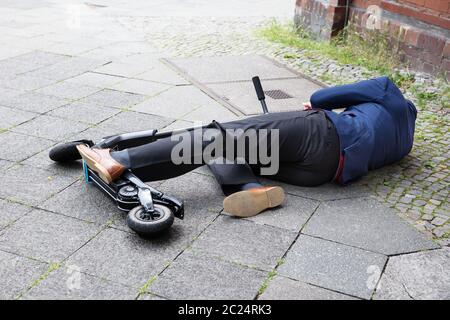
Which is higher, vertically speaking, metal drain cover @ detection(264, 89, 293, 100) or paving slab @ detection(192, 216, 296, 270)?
paving slab @ detection(192, 216, 296, 270)

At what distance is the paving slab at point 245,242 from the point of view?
10.3ft

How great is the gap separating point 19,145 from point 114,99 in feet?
4.54

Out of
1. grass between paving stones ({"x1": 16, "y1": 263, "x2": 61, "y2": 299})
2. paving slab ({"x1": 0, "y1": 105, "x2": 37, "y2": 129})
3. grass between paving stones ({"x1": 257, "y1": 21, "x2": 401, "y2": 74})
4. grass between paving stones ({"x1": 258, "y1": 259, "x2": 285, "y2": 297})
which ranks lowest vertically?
grass between paving stones ({"x1": 257, "y1": 21, "x2": 401, "y2": 74})

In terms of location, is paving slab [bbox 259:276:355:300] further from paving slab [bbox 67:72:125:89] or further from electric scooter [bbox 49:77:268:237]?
paving slab [bbox 67:72:125:89]

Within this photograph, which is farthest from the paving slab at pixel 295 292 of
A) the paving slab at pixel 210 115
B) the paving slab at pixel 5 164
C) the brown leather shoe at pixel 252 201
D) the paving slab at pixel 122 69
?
the paving slab at pixel 122 69

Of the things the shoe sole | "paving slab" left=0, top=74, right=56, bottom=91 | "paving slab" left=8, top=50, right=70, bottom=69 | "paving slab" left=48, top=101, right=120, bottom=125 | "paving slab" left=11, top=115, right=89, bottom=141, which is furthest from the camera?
"paving slab" left=8, top=50, right=70, bottom=69

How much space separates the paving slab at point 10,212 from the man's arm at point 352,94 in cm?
213

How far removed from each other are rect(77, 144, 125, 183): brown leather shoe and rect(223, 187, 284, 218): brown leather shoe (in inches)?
26.5

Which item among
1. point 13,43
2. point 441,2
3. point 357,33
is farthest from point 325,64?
point 13,43

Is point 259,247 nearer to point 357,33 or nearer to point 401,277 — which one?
point 401,277

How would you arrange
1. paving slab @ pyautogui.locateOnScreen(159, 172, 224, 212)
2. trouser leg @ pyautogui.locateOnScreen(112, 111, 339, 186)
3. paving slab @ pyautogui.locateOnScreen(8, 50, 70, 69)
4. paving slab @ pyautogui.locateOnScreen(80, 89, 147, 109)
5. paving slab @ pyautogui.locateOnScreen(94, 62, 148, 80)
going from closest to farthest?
trouser leg @ pyautogui.locateOnScreen(112, 111, 339, 186)
paving slab @ pyautogui.locateOnScreen(159, 172, 224, 212)
paving slab @ pyautogui.locateOnScreen(80, 89, 147, 109)
paving slab @ pyautogui.locateOnScreen(94, 62, 148, 80)
paving slab @ pyautogui.locateOnScreen(8, 50, 70, 69)

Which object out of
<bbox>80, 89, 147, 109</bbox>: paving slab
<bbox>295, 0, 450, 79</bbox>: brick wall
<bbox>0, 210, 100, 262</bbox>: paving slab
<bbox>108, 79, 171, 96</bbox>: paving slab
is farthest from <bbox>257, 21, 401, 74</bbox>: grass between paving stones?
<bbox>0, 210, 100, 262</bbox>: paving slab

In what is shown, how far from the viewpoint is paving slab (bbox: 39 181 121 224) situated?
138 inches

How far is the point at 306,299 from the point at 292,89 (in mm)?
3815
